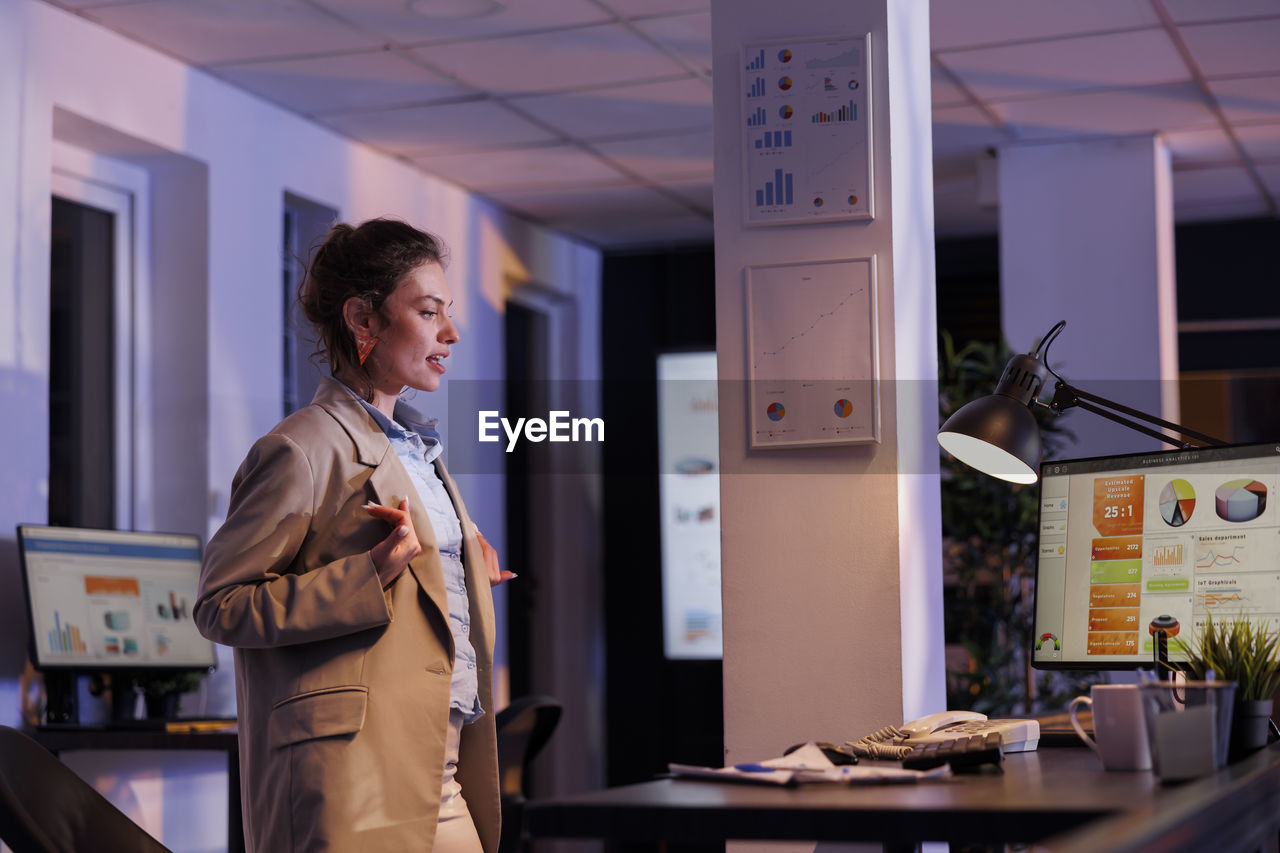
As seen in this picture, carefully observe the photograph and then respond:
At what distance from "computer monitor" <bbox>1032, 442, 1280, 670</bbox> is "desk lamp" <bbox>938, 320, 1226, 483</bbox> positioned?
0.06m

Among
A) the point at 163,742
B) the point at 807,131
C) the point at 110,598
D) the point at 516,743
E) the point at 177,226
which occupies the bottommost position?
the point at 516,743

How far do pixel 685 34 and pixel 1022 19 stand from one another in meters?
0.98

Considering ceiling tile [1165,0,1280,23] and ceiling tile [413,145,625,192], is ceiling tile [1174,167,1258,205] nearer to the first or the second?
ceiling tile [1165,0,1280,23]

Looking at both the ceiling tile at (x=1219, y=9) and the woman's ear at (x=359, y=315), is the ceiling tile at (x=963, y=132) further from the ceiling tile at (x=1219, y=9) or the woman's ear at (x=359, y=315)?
the woman's ear at (x=359, y=315)

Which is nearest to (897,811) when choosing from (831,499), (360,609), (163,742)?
(360,609)

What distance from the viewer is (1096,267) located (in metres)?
5.71

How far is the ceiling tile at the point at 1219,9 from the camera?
425 cm

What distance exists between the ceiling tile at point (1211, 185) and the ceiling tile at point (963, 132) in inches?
38.2

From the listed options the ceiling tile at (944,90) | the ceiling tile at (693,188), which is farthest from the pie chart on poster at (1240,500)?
the ceiling tile at (693,188)

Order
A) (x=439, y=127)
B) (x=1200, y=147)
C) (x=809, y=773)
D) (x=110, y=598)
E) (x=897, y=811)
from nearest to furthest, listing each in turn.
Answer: (x=897, y=811)
(x=809, y=773)
(x=110, y=598)
(x=439, y=127)
(x=1200, y=147)

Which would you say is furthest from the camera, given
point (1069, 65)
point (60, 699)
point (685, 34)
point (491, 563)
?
point (1069, 65)

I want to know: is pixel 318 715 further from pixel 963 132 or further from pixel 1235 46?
pixel 963 132

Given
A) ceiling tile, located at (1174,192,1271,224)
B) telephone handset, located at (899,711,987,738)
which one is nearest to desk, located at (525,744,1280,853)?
telephone handset, located at (899,711,987,738)

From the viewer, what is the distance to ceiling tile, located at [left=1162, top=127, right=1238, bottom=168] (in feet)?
18.3
